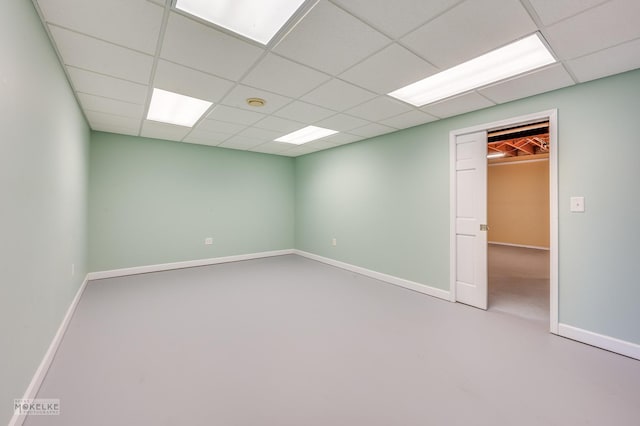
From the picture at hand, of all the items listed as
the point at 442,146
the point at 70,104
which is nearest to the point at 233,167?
the point at 70,104

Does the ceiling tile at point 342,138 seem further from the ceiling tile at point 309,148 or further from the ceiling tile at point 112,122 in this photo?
the ceiling tile at point 112,122

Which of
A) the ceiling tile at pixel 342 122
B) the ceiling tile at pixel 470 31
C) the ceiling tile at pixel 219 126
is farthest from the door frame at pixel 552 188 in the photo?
the ceiling tile at pixel 219 126

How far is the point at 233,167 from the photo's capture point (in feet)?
18.3

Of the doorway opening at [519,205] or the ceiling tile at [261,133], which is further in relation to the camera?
the doorway opening at [519,205]

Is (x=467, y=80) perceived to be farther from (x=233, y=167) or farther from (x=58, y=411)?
(x=233, y=167)

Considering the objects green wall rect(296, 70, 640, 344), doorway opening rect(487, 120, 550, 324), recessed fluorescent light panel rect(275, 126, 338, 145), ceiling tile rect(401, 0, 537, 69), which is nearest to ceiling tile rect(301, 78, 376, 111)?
ceiling tile rect(401, 0, 537, 69)

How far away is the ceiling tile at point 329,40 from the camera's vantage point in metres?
1.66

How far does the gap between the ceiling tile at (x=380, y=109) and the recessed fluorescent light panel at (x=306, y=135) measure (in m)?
0.90

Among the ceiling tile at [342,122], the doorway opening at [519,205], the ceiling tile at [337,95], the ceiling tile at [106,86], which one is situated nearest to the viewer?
the ceiling tile at [106,86]

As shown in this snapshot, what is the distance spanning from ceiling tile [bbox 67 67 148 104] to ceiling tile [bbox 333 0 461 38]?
2224 millimetres

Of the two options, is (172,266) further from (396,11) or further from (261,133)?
(396,11)

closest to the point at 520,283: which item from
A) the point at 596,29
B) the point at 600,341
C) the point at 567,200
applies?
the point at 600,341

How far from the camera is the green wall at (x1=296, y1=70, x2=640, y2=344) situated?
2281mm

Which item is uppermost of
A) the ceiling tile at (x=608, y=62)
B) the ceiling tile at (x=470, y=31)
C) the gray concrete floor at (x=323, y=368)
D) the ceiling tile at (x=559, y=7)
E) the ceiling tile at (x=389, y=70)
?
the ceiling tile at (x=389, y=70)
